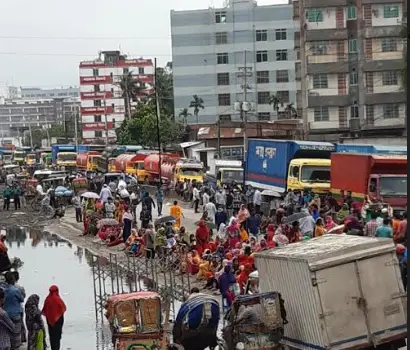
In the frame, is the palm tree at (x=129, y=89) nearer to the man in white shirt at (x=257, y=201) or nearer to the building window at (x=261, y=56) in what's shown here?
the building window at (x=261, y=56)

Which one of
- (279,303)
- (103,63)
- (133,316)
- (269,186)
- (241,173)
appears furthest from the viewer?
(103,63)

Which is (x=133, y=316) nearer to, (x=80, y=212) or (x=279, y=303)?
(x=279, y=303)

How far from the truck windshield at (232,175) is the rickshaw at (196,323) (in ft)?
114

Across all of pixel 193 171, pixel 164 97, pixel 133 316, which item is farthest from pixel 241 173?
pixel 164 97

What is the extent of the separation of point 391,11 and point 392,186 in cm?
3507

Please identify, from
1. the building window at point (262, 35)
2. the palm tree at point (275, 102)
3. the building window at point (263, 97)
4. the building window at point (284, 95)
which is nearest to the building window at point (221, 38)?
the building window at point (262, 35)

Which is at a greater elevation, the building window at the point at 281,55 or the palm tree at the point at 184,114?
the building window at the point at 281,55

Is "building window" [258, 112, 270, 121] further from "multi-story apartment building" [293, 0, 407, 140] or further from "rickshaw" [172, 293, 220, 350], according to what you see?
"rickshaw" [172, 293, 220, 350]

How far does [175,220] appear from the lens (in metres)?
29.3

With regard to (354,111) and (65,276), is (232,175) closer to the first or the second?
(354,111)

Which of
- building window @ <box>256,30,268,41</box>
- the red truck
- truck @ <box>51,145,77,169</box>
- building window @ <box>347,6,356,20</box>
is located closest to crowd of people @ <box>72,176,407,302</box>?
the red truck

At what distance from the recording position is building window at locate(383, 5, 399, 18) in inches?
2377

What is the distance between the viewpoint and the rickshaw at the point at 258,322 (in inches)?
480

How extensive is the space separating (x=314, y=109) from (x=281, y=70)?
43314 mm
